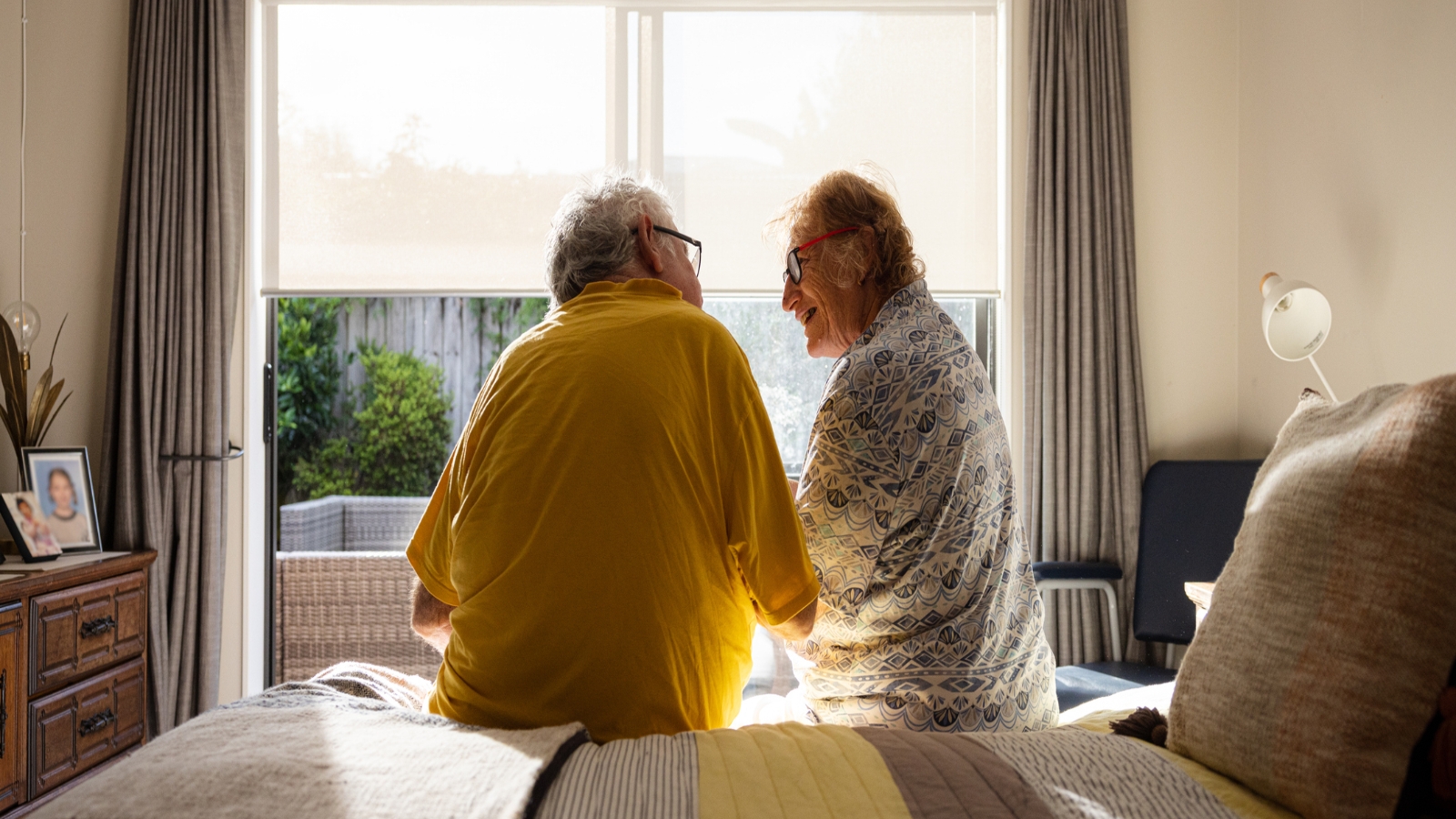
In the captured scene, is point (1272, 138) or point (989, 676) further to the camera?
point (1272, 138)

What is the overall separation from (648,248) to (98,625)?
2.22m

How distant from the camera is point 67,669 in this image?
2445 mm

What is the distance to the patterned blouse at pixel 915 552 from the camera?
1.26 metres

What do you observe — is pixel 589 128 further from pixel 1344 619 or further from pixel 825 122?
pixel 1344 619

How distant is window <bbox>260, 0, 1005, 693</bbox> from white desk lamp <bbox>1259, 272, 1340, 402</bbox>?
1055mm

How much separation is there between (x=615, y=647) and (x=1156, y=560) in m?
2.17

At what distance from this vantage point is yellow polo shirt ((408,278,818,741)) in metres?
1.05

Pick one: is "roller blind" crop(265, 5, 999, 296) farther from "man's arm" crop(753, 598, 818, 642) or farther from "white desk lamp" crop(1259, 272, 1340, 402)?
"man's arm" crop(753, 598, 818, 642)

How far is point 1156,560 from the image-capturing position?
8.77 ft

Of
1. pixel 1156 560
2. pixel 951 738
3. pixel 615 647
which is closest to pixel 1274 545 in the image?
pixel 951 738

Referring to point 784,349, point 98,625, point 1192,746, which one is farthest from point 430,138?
point 1192,746

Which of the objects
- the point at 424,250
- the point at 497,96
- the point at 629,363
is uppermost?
the point at 497,96

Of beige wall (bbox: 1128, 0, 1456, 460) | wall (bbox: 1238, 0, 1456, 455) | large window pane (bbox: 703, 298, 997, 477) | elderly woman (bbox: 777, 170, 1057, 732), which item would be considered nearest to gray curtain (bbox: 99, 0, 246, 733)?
large window pane (bbox: 703, 298, 997, 477)

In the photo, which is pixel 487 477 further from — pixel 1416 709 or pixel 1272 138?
pixel 1272 138
